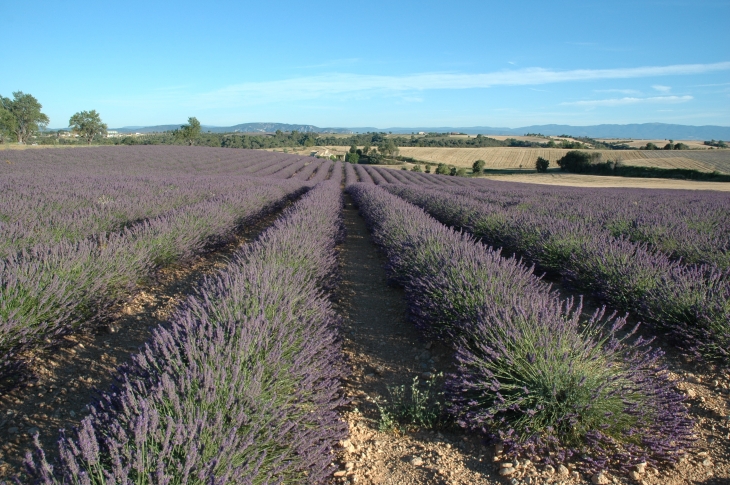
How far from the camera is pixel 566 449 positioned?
6.78 ft

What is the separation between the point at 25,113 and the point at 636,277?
70.0 metres

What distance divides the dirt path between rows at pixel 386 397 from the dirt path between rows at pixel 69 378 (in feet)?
4.66

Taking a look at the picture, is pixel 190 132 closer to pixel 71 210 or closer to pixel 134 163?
pixel 134 163

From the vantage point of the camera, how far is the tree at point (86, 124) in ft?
183

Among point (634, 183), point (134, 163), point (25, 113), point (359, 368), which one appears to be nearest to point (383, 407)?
point (359, 368)

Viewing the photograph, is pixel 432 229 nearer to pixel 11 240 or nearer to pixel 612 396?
pixel 612 396

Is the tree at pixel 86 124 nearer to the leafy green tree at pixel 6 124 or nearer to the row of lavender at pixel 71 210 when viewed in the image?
the leafy green tree at pixel 6 124

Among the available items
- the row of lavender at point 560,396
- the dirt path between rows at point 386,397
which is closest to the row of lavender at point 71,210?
the dirt path between rows at point 386,397

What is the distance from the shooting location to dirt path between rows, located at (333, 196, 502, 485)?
209 cm

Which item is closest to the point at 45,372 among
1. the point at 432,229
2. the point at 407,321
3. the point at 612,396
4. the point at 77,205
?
the point at 407,321

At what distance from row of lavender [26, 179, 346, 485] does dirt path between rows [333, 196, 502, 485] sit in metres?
Answer: 0.25

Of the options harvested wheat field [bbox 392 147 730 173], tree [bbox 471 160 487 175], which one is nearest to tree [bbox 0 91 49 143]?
harvested wheat field [bbox 392 147 730 173]

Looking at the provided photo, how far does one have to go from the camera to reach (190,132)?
5906 cm

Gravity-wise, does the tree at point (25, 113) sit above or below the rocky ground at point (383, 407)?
above
